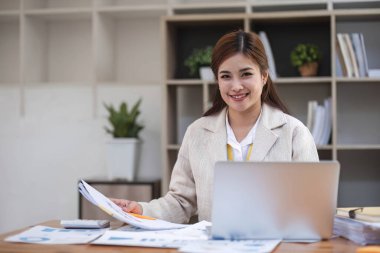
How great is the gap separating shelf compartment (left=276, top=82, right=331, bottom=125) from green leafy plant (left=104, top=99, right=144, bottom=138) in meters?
1.03

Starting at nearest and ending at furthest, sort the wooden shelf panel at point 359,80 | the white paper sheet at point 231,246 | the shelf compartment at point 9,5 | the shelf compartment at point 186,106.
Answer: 1. the white paper sheet at point 231,246
2. the wooden shelf panel at point 359,80
3. the shelf compartment at point 186,106
4. the shelf compartment at point 9,5

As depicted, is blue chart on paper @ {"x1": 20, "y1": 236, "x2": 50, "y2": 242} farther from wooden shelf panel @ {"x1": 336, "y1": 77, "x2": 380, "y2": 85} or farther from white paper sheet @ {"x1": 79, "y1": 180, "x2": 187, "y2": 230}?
wooden shelf panel @ {"x1": 336, "y1": 77, "x2": 380, "y2": 85}

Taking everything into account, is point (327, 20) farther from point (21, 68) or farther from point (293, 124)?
point (21, 68)

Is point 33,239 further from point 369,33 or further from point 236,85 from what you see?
point 369,33

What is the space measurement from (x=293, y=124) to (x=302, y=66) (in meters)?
1.64

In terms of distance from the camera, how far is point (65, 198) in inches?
170

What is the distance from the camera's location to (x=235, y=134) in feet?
7.61

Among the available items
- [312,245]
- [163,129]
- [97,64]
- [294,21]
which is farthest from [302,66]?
[312,245]

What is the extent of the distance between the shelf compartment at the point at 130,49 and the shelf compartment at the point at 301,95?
93 centimetres

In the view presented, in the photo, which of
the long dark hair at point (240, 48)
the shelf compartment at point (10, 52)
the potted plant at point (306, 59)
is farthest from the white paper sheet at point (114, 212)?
the shelf compartment at point (10, 52)

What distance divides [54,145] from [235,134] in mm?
2376

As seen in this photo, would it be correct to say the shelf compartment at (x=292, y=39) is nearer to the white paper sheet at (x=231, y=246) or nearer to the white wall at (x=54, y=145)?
the white wall at (x=54, y=145)

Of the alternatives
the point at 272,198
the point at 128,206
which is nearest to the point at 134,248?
the point at 272,198

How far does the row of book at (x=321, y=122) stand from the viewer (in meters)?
3.67
